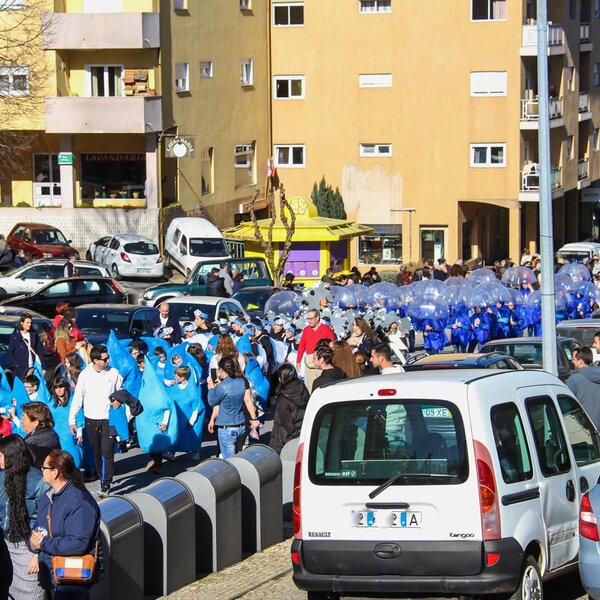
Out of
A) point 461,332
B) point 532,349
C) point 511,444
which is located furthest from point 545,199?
point 461,332

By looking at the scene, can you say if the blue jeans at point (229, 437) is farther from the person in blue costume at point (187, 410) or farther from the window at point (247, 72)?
the window at point (247, 72)

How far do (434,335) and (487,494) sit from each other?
18.6 metres

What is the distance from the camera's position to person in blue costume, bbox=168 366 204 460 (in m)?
17.4

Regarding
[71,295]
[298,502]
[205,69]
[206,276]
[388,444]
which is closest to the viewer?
[388,444]

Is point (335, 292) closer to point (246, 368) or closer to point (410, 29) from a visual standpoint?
point (246, 368)

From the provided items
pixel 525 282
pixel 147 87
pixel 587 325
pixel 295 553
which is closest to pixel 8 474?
pixel 295 553

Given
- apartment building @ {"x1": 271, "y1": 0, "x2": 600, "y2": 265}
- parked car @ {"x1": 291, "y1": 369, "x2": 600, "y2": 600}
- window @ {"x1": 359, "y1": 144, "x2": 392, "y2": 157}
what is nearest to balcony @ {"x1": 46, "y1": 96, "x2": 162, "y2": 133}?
apartment building @ {"x1": 271, "y1": 0, "x2": 600, "y2": 265}

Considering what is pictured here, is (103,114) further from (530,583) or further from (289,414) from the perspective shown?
(530,583)

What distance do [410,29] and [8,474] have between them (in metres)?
42.4

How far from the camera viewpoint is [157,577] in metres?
11.2

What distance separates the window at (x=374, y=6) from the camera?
5012 cm

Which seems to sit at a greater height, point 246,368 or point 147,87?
point 147,87

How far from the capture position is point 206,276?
33875 mm

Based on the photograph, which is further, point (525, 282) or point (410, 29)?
point (410, 29)
